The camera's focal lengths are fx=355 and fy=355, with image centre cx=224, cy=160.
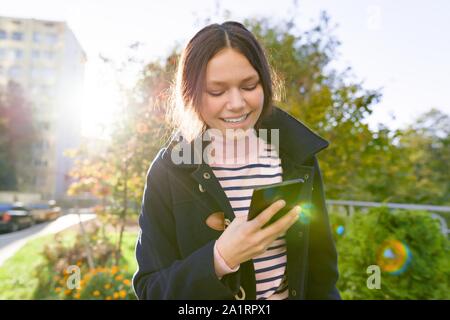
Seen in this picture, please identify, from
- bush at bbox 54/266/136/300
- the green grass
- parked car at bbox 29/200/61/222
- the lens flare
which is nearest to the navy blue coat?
the lens flare

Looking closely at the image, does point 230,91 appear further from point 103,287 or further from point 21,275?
point 21,275

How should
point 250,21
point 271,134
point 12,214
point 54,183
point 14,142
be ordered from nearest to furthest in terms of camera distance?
1. point 271,134
2. point 250,21
3. point 12,214
4. point 14,142
5. point 54,183

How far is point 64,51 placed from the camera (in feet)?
116

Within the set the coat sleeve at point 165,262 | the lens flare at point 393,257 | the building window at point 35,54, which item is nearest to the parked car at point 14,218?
the lens flare at point 393,257

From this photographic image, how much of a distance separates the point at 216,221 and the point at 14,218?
17.6 meters

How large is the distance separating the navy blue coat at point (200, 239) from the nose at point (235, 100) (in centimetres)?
21

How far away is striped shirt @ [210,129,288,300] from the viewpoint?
1.18 meters

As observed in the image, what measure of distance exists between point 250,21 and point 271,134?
6.15 metres

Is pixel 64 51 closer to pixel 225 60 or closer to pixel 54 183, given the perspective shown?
pixel 54 183

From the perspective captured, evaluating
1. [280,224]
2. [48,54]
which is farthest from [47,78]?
[280,224]

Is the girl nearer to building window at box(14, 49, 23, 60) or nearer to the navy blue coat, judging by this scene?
the navy blue coat

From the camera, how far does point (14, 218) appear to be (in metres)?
15.8

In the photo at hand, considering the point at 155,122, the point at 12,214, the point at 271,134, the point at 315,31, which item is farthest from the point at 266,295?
the point at 12,214

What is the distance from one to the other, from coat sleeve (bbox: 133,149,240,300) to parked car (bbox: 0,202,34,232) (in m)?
17.1
